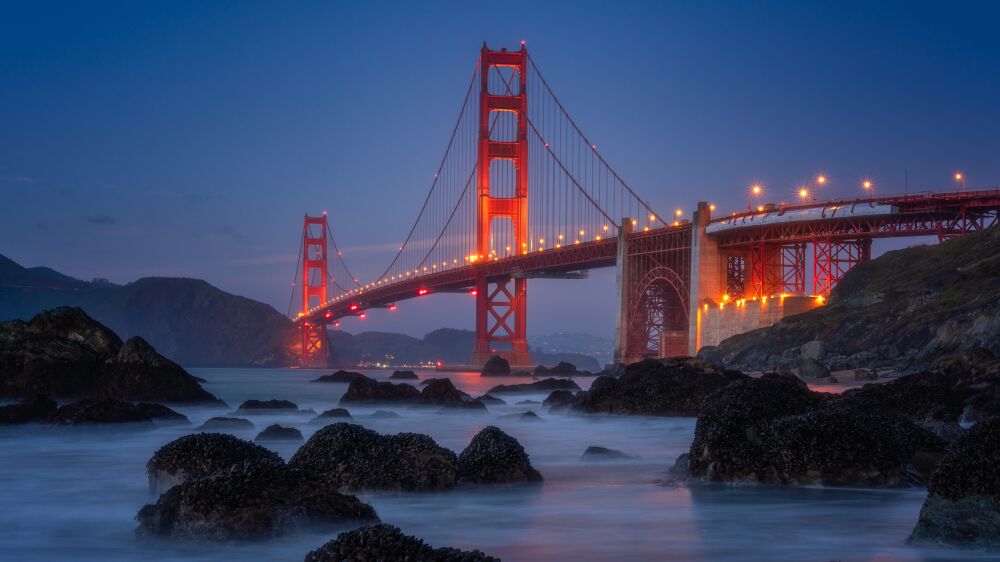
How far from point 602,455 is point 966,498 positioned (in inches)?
220

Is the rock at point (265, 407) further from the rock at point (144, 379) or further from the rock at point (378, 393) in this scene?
the rock at point (144, 379)

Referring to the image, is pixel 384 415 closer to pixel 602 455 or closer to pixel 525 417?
pixel 525 417

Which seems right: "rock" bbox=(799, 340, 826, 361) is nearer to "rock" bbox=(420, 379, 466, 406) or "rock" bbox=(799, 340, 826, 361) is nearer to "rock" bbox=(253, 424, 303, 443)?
"rock" bbox=(420, 379, 466, 406)

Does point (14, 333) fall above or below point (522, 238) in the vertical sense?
below

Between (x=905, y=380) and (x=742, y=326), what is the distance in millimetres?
28009

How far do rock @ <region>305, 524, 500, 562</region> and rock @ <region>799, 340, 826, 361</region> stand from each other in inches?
1154

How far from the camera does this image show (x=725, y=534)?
6391 mm

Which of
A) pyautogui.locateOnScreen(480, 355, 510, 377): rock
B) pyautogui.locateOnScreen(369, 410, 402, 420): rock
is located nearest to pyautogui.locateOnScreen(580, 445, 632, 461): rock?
pyautogui.locateOnScreen(369, 410, 402, 420): rock

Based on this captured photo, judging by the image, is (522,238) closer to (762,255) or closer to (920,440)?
(762,255)

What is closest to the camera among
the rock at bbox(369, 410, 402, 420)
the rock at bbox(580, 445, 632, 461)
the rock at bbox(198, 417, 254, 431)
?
the rock at bbox(580, 445, 632, 461)

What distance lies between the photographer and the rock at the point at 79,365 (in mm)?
20859

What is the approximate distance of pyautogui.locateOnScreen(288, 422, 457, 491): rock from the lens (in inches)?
309

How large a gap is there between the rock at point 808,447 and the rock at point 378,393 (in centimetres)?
1331

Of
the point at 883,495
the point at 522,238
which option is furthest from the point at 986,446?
the point at 522,238
